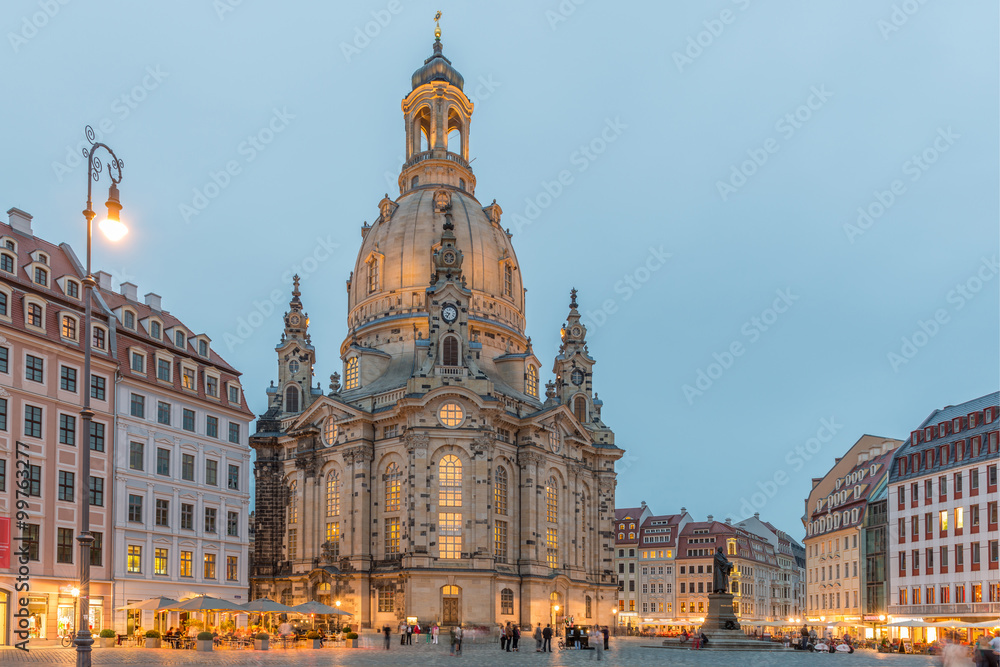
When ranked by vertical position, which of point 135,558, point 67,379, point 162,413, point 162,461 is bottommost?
point 135,558

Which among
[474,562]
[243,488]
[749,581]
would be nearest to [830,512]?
[474,562]

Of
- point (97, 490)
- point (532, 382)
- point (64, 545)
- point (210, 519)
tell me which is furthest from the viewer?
point (532, 382)

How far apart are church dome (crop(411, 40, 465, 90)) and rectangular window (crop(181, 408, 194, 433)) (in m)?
60.6

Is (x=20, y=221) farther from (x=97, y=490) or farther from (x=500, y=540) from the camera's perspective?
(x=500, y=540)

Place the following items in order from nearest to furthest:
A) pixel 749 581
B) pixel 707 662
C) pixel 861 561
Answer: pixel 707 662
pixel 861 561
pixel 749 581

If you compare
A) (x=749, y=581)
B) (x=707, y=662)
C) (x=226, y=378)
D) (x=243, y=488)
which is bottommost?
(x=749, y=581)

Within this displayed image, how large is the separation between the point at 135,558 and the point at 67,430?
8.78m

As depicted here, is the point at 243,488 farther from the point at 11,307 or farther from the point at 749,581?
the point at 749,581

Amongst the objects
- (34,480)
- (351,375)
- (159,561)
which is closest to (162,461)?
(159,561)

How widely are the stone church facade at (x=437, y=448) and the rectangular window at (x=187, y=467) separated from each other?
23.1 m

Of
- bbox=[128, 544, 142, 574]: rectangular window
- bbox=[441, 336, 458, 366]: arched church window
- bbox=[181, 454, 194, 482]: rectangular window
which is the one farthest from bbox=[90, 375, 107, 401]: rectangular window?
bbox=[441, 336, 458, 366]: arched church window

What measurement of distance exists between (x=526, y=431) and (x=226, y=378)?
30866 millimetres

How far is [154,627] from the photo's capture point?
61.8m

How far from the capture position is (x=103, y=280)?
64.1 m
